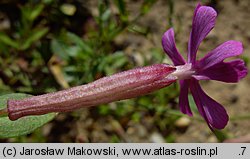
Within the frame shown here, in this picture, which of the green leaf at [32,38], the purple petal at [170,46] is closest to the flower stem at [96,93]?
the purple petal at [170,46]

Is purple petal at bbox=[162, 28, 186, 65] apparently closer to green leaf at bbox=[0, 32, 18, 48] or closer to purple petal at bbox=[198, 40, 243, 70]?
purple petal at bbox=[198, 40, 243, 70]

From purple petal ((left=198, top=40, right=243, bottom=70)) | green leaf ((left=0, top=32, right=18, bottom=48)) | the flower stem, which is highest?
purple petal ((left=198, top=40, right=243, bottom=70))

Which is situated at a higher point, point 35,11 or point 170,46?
point 170,46

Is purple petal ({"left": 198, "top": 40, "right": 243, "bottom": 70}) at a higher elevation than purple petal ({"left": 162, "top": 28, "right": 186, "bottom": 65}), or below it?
higher

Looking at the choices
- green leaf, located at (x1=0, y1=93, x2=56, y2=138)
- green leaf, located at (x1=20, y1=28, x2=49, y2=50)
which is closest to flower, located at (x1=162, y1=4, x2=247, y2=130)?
green leaf, located at (x1=0, y1=93, x2=56, y2=138)

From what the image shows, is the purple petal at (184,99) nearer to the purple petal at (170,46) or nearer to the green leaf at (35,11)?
the purple petal at (170,46)

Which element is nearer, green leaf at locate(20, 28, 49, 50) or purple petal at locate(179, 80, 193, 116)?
purple petal at locate(179, 80, 193, 116)

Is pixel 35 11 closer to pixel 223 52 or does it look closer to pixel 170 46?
pixel 170 46

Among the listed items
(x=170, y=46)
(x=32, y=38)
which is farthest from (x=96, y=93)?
(x=32, y=38)
